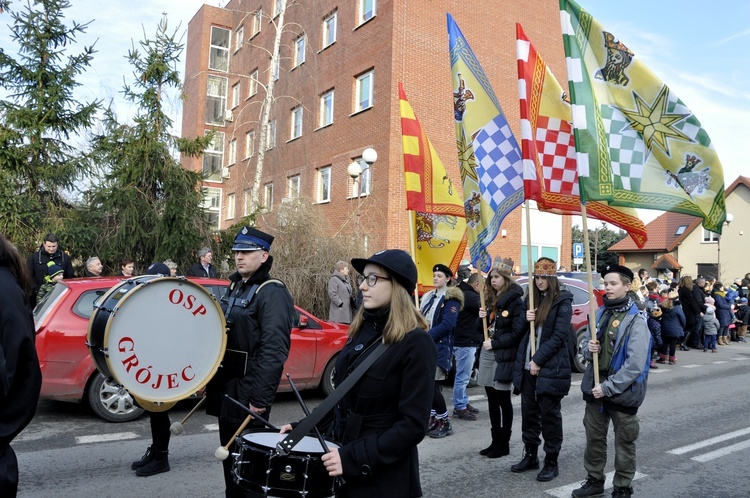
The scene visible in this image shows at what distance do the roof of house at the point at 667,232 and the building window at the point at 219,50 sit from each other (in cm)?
3228

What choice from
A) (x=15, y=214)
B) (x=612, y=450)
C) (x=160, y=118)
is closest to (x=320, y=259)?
(x=160, y=118)

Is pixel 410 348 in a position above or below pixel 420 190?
below

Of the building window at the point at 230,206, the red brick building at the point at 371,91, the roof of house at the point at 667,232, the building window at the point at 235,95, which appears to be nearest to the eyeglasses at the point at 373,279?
the red brick building at the point at 371,91

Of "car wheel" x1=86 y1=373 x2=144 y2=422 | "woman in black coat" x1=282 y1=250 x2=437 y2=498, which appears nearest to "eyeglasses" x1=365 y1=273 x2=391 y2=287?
"woman in black coat" x1=282 y1=250 x2=437 y2=498

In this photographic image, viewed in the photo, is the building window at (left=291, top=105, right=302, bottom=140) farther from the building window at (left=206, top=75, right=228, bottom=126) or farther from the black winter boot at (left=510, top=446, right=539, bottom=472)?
the black winter boot at (left=510, top=446, right=539, bottom=472)

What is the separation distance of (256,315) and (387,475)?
5.83 feet

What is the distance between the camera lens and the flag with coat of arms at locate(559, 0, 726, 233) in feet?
17.1

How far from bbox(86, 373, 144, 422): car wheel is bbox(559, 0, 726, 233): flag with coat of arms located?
224 inches

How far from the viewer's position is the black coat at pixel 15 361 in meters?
2.47

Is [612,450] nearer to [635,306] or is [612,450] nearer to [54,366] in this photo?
[635,306]

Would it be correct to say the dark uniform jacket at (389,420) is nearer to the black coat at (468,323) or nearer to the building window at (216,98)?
the black coat at (468,323)

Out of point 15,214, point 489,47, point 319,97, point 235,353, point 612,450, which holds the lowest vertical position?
point 612,450

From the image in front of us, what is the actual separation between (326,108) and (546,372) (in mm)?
19476

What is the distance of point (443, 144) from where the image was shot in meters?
20.6
